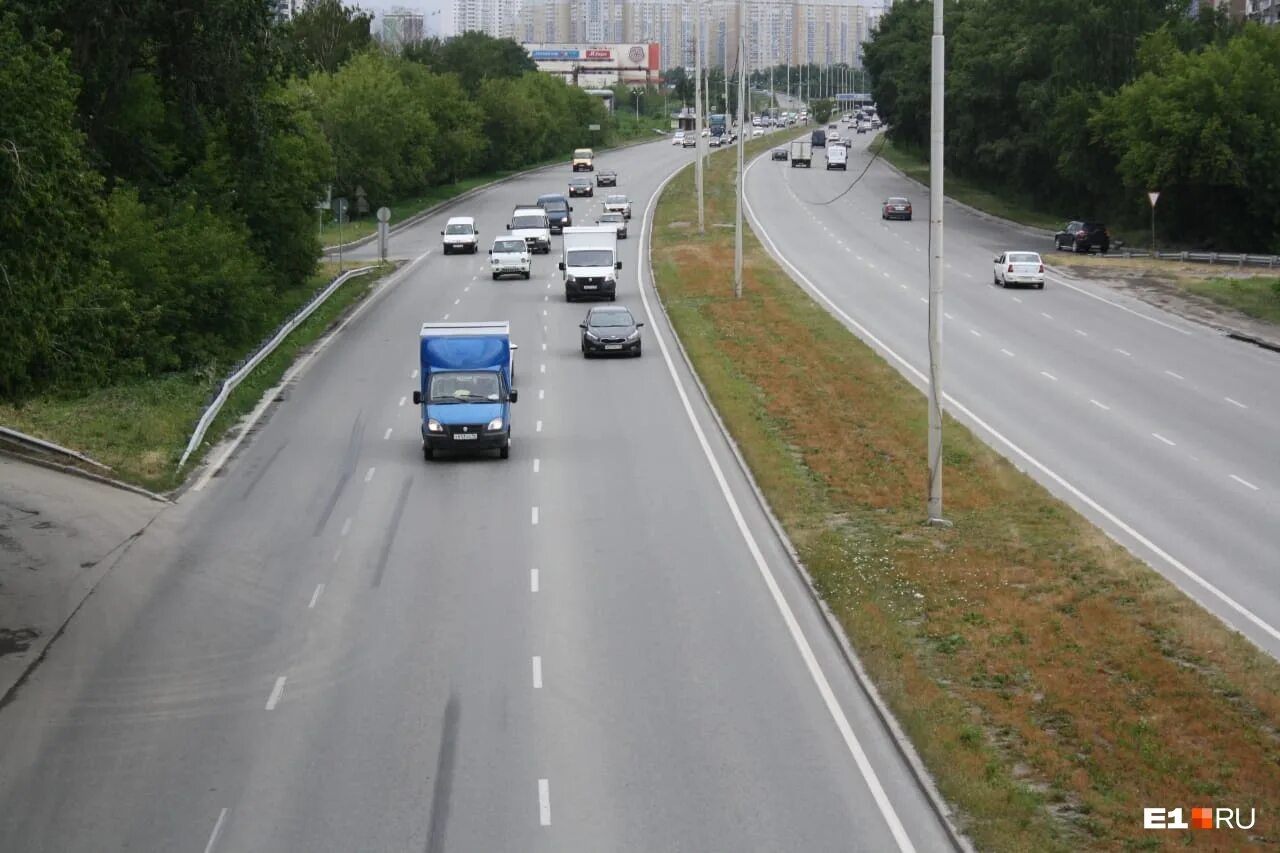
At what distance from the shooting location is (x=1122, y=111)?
260 ft

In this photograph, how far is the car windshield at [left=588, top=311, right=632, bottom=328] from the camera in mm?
46062

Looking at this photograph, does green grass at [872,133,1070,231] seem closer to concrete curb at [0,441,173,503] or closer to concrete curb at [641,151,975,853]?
concrete curb at [641,151,975,853]

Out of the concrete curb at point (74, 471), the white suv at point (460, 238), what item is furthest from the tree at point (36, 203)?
the white suv at point (460, 238)

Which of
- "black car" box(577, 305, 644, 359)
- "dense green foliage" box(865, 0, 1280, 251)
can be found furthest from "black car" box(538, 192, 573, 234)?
"black car" box(577, 305, 644, 359)

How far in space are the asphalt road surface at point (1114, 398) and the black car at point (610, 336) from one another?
694 centimetres

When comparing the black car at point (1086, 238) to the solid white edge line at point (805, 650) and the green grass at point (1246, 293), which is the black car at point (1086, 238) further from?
the solid white edge line at point (805, 650)

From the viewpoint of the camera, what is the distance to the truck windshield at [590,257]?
188ft

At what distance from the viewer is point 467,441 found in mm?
32688

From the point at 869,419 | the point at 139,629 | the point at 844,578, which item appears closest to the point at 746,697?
the point at 844,578

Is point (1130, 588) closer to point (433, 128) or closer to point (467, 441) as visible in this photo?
point (467, 441)

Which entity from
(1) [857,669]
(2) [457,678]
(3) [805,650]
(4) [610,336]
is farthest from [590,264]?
(1) [857,669]

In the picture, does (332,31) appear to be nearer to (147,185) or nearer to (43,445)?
(147,185)

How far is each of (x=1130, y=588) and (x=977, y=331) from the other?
28934mm

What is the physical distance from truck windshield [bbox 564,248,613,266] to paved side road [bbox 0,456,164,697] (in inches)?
1083
